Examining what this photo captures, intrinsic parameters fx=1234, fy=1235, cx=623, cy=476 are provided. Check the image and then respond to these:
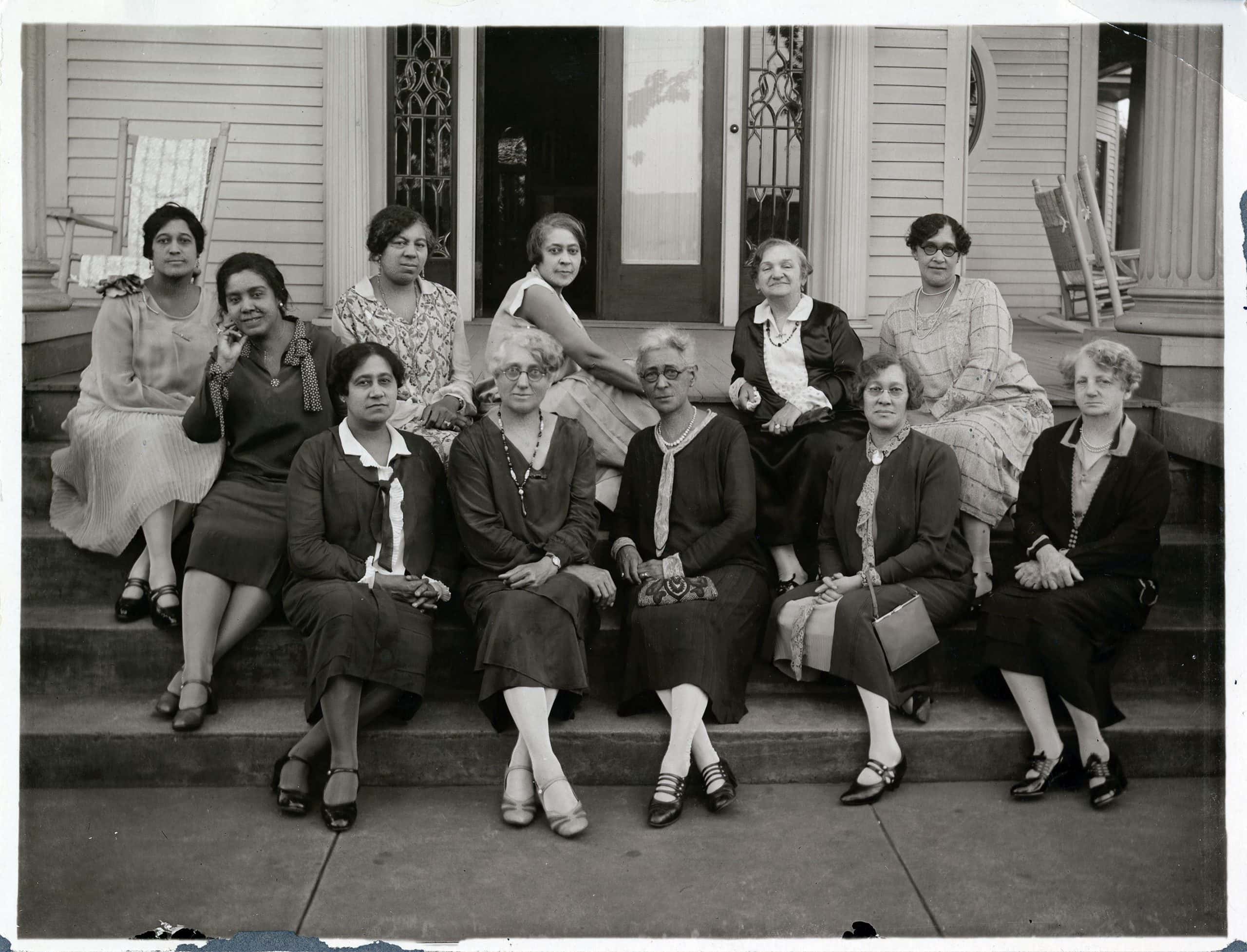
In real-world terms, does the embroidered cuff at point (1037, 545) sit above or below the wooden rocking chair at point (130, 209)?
below

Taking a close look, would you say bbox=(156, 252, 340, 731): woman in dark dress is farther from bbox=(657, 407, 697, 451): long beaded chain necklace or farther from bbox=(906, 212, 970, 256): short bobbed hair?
bbox=(906, 212, 970, 256): short bobbed hair

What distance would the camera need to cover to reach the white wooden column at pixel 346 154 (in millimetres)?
6406

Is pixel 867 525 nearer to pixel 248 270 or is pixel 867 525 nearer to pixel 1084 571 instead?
pixel 1084 571

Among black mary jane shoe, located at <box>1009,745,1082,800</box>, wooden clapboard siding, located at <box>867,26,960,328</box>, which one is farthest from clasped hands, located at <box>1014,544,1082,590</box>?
wooden clapboard siding, located at <box>867,26,960,328</box>

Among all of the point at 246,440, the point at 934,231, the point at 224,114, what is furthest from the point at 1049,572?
the point at 224,114

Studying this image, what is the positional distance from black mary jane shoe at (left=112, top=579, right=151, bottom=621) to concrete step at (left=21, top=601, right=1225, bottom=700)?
0.10 feet

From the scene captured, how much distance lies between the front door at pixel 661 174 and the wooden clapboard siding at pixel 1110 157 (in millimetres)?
5063

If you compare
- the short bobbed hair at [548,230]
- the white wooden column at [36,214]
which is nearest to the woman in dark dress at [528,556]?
the short bobbed hair at [548,230]

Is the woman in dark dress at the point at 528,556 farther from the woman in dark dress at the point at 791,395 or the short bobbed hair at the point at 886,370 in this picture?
the short bobbed hair at the point at 886,370

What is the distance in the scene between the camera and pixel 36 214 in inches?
197

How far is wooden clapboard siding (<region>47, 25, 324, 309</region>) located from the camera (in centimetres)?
650

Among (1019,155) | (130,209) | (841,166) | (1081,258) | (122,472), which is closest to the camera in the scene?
(122,472)

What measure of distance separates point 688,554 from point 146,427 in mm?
1779

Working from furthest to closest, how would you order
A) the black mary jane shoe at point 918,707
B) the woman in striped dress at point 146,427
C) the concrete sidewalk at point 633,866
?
1. the woman in striped dress at point 146,427
2. the black mary jane shoe at point 918,707
3. the concrete sidewalk at point 633,866
